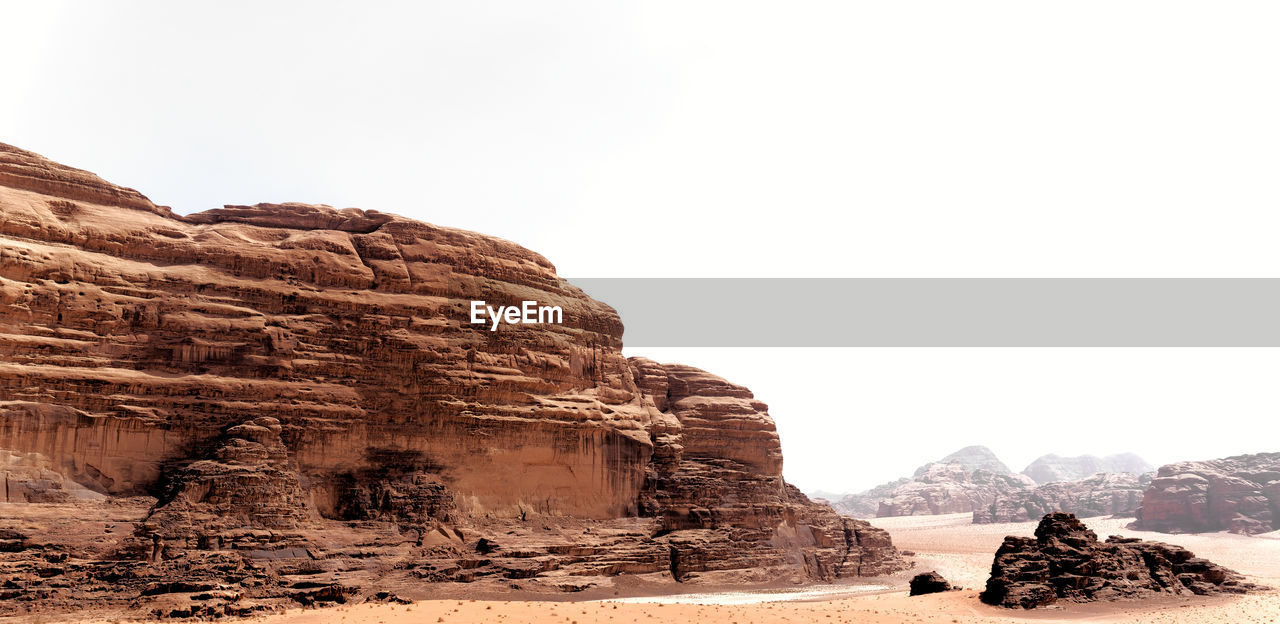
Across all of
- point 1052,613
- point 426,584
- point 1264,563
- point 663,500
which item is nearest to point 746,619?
point 1052,613

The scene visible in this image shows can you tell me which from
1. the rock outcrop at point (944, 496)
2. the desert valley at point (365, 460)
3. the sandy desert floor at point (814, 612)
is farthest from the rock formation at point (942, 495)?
the sandy desert floor at point (814, 612)

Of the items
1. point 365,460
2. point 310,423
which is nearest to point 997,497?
point 365,460

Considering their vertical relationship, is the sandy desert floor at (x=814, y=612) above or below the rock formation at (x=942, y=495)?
above

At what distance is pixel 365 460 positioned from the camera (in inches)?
1363

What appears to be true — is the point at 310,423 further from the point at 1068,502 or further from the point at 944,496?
the point at 944,496

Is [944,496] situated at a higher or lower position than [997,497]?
lower

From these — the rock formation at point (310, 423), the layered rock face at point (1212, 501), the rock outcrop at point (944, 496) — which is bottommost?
the rock outcrop at point (944, 496)

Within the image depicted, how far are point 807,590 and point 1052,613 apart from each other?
56.3 ft

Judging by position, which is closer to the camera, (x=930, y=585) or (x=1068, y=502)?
(x=930, y=585)

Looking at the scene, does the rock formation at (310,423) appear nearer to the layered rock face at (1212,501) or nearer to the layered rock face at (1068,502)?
the layered rock face at (1212,501)
